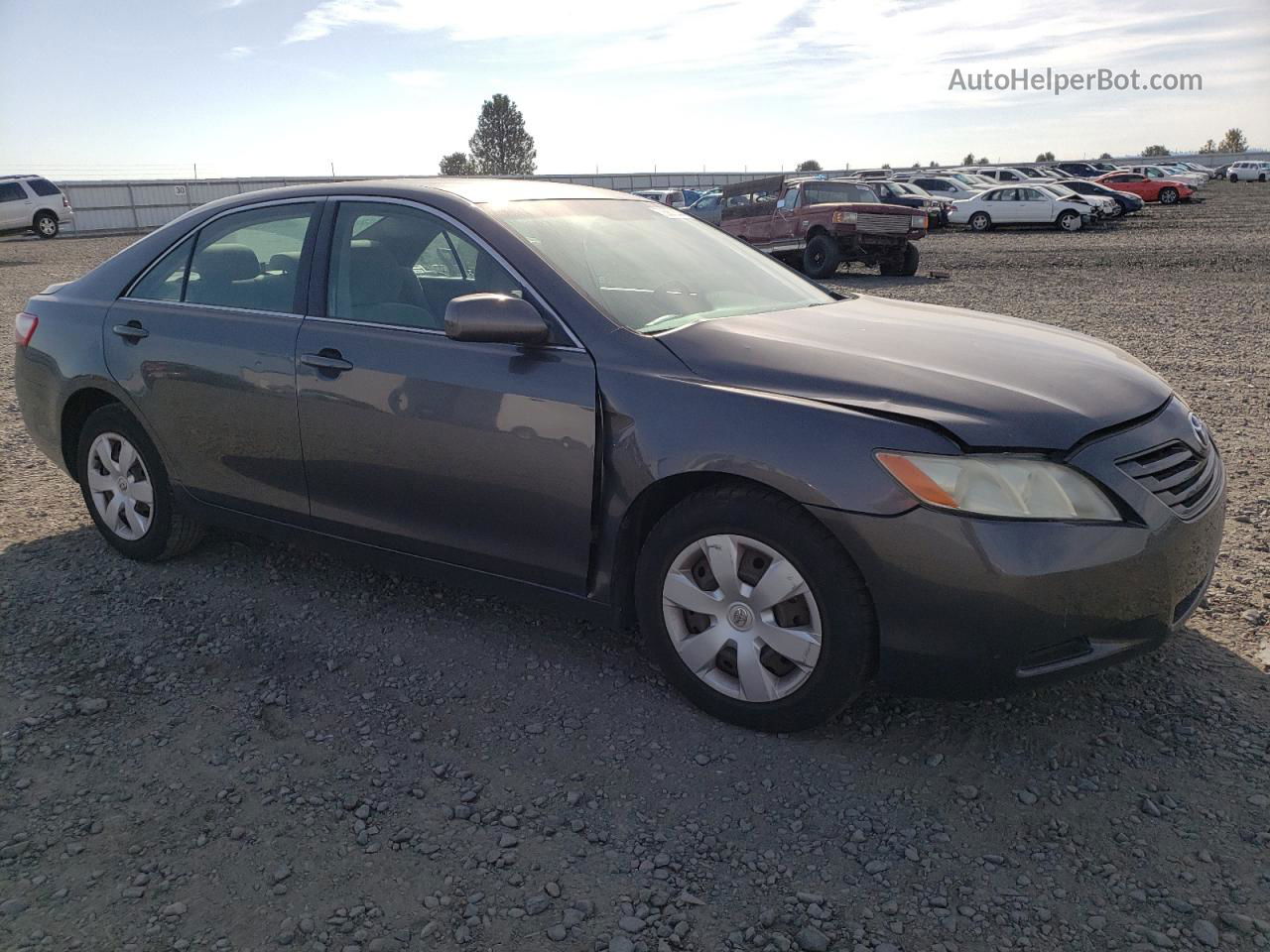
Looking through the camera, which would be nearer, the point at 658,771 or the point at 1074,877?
the point at 1074,877

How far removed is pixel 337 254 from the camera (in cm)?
403

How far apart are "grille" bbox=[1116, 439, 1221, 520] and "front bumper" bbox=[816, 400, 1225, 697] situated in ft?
0.12

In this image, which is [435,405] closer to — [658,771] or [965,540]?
[658,771]

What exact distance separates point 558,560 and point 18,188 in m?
33.3

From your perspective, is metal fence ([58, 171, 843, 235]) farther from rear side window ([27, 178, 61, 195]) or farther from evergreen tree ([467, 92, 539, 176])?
evergreen tree ([467, 92, 539, 176])

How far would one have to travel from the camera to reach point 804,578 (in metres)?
2.99

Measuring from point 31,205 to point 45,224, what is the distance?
928 mm

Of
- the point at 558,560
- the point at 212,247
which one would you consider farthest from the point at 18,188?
the point at 558,560

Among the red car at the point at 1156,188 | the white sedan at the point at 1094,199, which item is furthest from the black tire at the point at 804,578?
the red car at the point at 1156,188

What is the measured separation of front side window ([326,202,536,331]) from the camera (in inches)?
146

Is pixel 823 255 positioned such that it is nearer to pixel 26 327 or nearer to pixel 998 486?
pixel 26 327

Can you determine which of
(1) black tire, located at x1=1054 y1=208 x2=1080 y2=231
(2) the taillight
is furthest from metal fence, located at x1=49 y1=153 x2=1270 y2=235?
(2) the taillight

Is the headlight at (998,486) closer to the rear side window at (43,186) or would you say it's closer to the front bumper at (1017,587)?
the front bumper at (1017,587)

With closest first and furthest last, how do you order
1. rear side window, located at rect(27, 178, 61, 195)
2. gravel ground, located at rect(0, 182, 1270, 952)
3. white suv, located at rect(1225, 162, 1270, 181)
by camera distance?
gravel ground, located at rect(0, 182, 1270, 952), rear side window, located at rect(27, 178, 61, 195), white suv, located at rect(1225, 162, 1270, 181)
